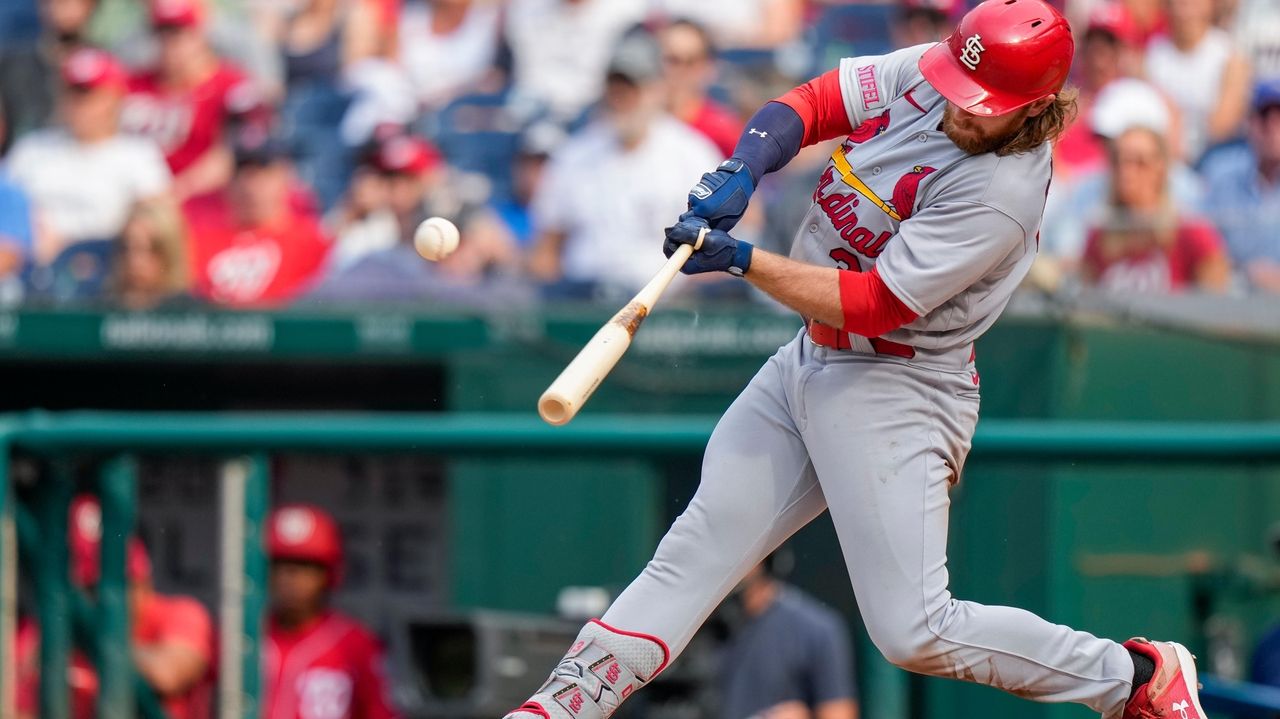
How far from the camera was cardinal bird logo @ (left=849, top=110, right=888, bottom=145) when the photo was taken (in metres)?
3.46

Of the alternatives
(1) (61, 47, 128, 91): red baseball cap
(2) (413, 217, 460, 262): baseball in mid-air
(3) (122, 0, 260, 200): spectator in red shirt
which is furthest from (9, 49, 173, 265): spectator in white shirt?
(2) (413, 217, 460, 262): baseball in mid-air

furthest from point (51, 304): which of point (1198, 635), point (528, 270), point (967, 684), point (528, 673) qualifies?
point (1198, 635)

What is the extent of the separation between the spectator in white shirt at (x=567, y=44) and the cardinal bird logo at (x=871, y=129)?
16.0 ft

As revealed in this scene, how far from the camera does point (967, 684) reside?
234 inches

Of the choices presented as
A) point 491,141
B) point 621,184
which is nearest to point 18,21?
point 491,141

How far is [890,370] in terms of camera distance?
A: 11.5 ft

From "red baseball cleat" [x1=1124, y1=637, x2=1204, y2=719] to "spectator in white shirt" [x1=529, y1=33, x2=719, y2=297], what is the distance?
10.6 ft

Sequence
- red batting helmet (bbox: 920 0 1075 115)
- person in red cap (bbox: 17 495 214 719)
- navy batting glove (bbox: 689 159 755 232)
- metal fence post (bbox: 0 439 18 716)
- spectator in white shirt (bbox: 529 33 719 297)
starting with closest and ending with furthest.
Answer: red batting helmet (bbox: 920 0 1075 115)
navy batting glove (bbox: 689 159 755 232)
metal fence post (bbox: 0 439 18 716)
person in red cap (bbox: 17 495 214 719)
spectator in white shirt (bbox: 529 33 719 297)

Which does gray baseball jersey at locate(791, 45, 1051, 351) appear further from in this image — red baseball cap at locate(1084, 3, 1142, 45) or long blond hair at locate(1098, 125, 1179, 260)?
red baseball cap at locate(1084, 3, 1142, 45)

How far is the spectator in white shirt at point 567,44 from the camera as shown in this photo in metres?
8.36

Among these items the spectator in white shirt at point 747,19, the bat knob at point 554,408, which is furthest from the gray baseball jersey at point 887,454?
the spectator in white shirt at point 747,19

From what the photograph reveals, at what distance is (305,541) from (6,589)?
951 mm

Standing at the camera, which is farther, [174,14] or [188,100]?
[174,14]

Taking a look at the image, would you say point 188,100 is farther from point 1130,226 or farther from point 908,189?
point 908,189
